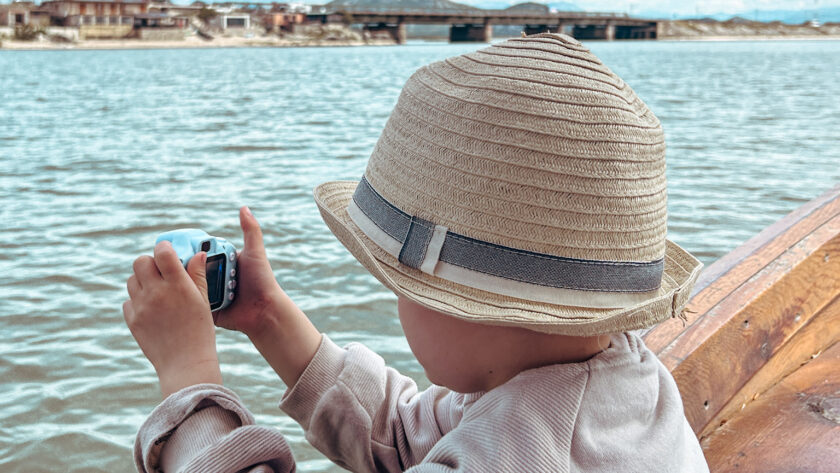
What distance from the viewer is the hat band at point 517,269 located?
0.98m

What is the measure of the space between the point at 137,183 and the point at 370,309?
12.0 feet

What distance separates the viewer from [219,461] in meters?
0.97

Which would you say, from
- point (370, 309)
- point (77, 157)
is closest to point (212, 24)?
point (77, 157)

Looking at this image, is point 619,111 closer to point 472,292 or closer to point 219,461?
point 472,292

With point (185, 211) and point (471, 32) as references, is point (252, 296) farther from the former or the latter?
point (471, 32)

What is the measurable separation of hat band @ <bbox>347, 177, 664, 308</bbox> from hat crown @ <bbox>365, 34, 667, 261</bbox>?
1 centimetres

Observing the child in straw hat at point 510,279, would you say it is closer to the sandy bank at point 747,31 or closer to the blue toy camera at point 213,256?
the blue toy camera at point 213,256

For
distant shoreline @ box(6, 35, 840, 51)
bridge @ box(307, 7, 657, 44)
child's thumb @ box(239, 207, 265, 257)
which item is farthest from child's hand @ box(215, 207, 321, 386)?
bridge @ box(307, 7, 657, 44)

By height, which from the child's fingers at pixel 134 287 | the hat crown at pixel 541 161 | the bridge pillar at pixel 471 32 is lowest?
the child's fingers at pixel 134 287

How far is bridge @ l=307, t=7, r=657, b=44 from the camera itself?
64200 millimetres

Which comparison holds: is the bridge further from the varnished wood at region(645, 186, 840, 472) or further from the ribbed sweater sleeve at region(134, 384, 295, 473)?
the ribbed sweater sleeve at region(134, 384, 295, 473)

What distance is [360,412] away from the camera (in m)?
1.27

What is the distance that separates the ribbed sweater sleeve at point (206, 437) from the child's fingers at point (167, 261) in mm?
142

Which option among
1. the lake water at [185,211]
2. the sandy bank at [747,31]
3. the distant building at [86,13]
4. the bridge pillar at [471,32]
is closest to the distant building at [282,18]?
the distant building at [86,13]
